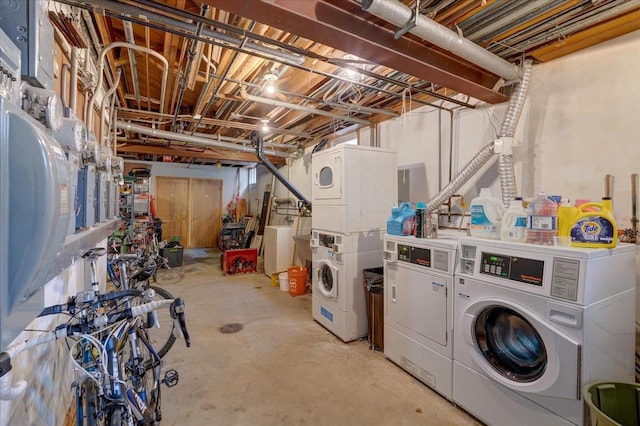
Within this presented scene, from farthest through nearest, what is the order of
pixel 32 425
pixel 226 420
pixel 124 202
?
1. pixel 124 202
2. pixel 226 420
3. pixel 32 425

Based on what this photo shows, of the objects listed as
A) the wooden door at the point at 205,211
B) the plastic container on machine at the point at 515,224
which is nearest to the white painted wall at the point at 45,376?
the plastic container on machine at the point at 515,224

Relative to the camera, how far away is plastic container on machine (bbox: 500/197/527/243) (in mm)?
1771

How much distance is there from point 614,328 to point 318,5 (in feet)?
7.57

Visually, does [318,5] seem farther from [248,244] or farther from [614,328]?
[248,244]

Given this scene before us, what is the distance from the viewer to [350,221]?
2936 millimetres

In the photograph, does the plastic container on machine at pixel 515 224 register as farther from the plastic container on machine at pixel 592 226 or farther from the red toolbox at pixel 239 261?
the red toolbox at pixel 239 261

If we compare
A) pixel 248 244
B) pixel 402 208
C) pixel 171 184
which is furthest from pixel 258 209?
pixel 402 208

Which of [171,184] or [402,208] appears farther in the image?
[171,184]

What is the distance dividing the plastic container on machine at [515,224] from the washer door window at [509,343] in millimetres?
429

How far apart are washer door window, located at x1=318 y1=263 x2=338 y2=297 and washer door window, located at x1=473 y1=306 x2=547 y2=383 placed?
1465 millimetres

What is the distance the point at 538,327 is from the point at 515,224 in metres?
0.59

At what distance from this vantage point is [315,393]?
2.17 metres

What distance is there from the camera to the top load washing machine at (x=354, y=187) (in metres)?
2.92

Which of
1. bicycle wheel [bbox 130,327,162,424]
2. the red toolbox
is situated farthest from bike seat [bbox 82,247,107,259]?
the red toolbox
